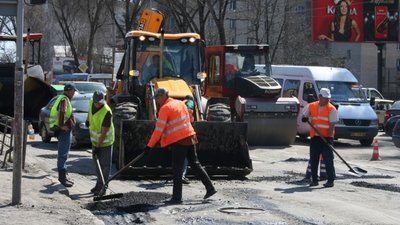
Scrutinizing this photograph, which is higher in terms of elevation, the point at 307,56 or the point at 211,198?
the point at 307,56

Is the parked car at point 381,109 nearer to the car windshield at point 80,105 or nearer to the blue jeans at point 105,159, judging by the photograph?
the car windshield at point 80,105

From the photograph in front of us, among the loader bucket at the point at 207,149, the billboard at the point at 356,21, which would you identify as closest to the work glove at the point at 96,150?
the loader bucket at the point at 207,149

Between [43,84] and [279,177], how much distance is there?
568 inches

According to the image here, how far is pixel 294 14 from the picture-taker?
189 ft

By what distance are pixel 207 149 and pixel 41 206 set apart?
4450 millimetres

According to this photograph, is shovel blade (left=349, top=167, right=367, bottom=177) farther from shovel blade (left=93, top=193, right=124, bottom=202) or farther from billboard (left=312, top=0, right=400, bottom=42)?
billboard (left=312, top=0, right=400, bottom=42)

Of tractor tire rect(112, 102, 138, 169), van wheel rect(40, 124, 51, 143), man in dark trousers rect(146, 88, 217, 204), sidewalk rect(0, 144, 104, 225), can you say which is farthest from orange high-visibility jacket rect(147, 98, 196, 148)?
van wheel rect(40, 124, 51, 143)

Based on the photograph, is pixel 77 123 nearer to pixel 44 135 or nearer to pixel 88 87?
pixel 44 135

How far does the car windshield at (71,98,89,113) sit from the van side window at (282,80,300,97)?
7427 millimetres

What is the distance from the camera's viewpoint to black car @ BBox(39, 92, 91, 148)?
20.1 metres

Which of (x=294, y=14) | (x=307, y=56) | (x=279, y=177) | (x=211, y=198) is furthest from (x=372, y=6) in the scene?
(x=211, y=198)

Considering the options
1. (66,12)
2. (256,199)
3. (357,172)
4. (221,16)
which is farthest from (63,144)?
(66,12)

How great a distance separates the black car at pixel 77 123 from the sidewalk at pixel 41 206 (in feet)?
21.0

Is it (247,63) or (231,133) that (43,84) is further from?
(231,133)
